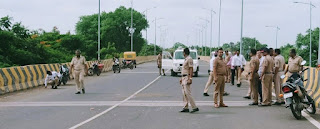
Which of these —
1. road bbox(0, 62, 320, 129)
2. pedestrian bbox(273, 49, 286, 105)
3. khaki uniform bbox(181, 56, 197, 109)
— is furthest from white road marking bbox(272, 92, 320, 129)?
khaki uniform bbox(181, 56, 197, 109)

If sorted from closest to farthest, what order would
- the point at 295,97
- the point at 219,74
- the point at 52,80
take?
the point at 295,97 → the point at 219,74 → the point at 52,80

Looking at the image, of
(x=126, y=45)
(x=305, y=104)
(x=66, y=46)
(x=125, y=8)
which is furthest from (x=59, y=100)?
(x=125, y=8)

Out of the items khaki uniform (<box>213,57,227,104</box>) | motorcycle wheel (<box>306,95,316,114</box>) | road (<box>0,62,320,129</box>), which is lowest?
road (<box>0,62,320,129</box>)

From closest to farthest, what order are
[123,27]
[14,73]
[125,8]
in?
[14,73] < [123,27] < [125,8]

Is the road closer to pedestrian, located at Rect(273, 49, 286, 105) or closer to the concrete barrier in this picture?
pedestrian, located at Rect(273, 49, 286, 105)

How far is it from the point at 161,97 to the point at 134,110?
13.1 feet

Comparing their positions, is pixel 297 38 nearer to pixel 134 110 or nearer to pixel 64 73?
pixel 64 73

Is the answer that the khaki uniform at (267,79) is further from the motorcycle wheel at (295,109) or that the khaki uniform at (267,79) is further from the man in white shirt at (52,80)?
the man in white shirt at (52,80)

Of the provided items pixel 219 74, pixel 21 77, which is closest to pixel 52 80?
pixel 21 77

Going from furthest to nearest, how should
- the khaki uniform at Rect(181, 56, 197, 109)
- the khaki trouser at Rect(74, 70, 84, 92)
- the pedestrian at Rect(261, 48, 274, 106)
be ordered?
the khaki trouser at Rect(74, 70, 84, 92) < the pedestrian at Rect(261, 48, 274, 106) < the khaki uniform at Rect(181, 56, 197, 109)

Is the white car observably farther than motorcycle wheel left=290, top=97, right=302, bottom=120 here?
Yes

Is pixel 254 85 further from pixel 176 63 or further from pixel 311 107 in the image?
pixel 176 63

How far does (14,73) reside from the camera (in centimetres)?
2123

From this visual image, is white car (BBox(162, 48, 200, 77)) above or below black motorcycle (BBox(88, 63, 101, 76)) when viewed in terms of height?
above
